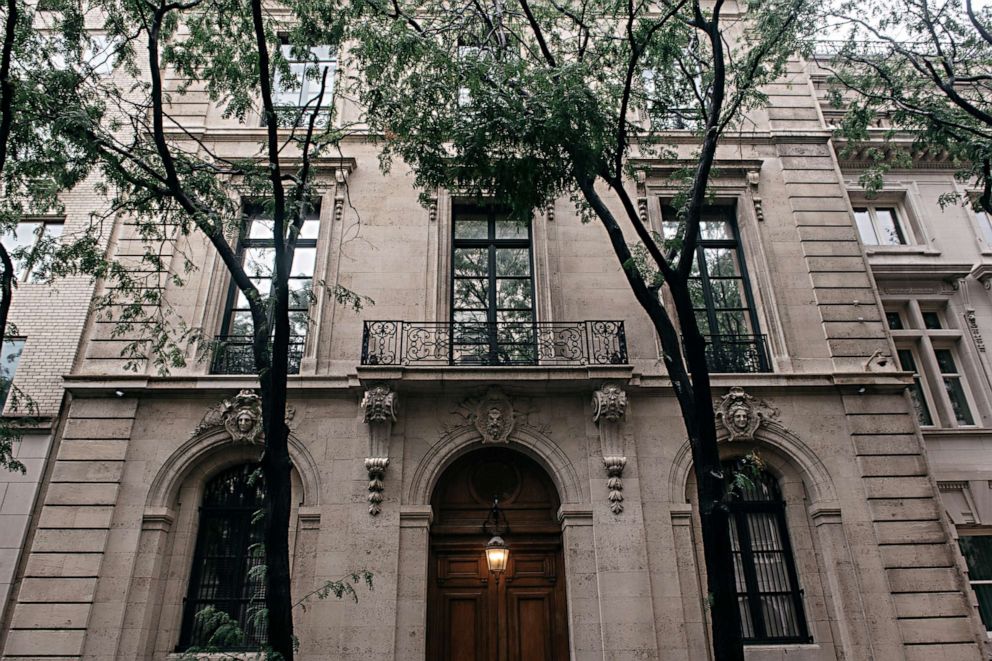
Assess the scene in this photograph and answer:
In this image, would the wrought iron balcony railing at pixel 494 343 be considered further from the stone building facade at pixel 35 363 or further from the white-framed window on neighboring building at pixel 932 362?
the white-framed window on neighboring building at pixel 932 362

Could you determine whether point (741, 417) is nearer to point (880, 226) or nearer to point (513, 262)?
point (513, 262)

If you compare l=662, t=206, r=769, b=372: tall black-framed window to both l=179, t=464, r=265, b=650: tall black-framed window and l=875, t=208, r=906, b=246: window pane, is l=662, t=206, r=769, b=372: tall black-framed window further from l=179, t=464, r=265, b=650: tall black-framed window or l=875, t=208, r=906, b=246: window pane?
l=179, t=464, r=265, b=650: tall black-framed window

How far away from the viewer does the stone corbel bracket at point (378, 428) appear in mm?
10234

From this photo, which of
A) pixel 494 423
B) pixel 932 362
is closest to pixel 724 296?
pixel 932 362

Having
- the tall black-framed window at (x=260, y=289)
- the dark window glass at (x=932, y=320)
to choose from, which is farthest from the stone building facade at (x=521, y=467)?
the dark window glass at (x=932, y=320)

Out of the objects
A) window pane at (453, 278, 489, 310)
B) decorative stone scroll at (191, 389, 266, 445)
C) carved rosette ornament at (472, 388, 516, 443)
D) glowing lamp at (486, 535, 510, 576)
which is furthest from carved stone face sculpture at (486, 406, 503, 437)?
decorative stone scroll at (191, 389, 266, 445)

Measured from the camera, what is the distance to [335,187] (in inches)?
505

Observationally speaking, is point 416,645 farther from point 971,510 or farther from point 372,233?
point 971,510

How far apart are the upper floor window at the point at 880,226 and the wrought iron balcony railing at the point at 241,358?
12356mm

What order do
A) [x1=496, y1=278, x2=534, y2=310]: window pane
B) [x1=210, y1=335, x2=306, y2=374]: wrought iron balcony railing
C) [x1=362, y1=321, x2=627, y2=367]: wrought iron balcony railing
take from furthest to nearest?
[x1=496, y1=278, x2=534, y2=310]: window pane, [x1=210, y1=335, x2=306, y2=374]: wrought iron balcony railing, [x1=362, y1=321, x2=627, y2=367]: wrought iron balcony railing

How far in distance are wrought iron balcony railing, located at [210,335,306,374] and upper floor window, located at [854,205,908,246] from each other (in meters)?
12.4

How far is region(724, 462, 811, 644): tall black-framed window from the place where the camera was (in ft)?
32.7

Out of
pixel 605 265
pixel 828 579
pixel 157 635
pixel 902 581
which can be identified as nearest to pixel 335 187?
pixel 605 265

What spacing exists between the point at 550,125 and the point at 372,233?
5.46 metres
